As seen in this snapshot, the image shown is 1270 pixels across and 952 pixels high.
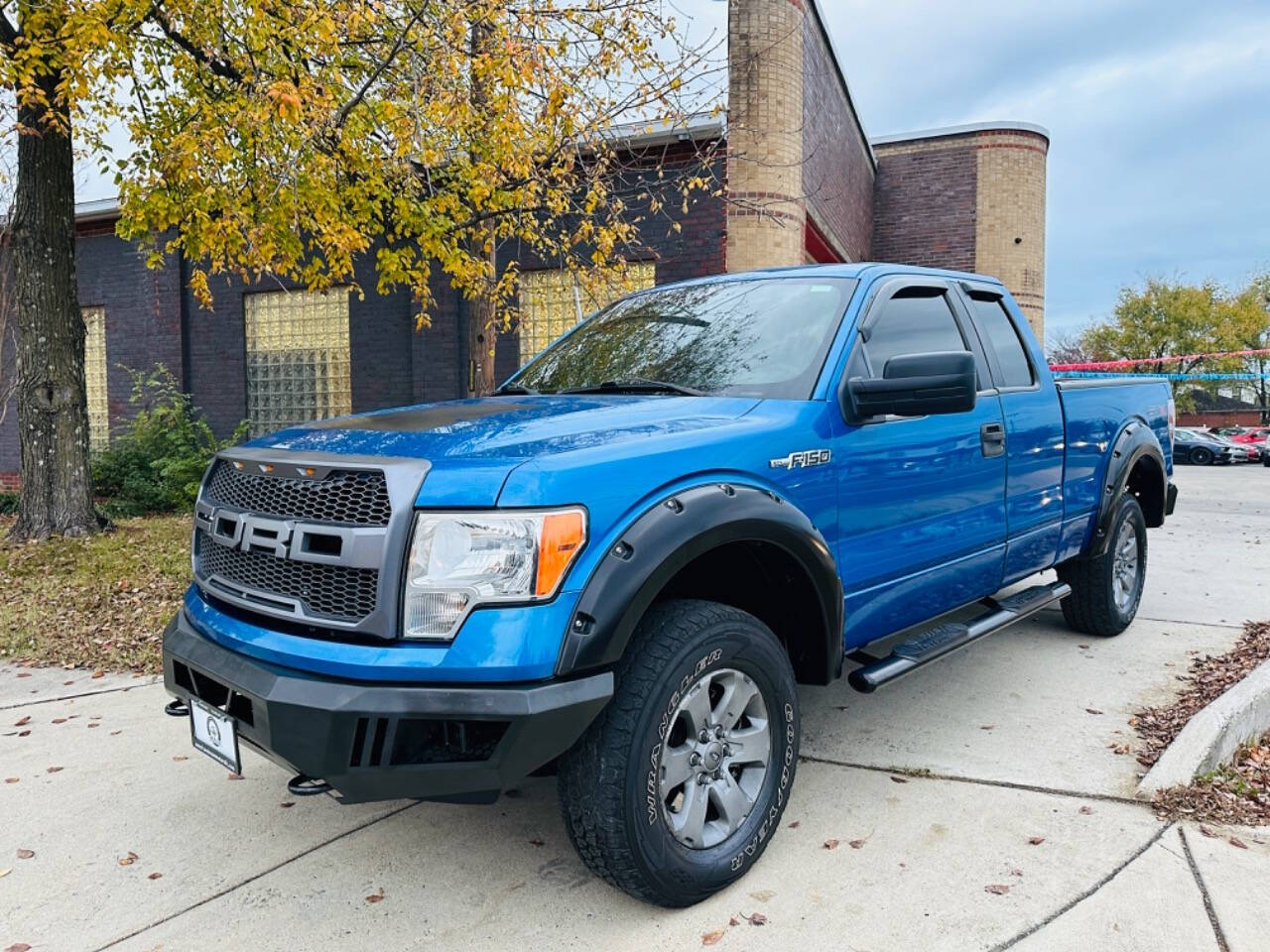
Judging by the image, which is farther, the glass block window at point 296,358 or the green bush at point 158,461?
the glass block window at point 296,358

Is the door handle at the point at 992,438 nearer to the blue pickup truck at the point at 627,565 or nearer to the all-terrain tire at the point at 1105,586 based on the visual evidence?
the blue pickup truck at the point at 627,565

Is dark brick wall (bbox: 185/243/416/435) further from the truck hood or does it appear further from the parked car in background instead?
the parked car in background

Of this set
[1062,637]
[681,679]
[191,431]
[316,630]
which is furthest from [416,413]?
[191,431]

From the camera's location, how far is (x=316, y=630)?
245 cm

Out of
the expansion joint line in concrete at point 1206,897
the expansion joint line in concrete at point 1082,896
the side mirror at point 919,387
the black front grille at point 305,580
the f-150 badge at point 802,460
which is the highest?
the side mirror at point 919,387

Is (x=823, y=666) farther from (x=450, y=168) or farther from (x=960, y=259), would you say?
(x=960, y=259)

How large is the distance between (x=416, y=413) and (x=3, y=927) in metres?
2.01

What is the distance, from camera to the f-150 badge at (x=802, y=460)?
9.63ft

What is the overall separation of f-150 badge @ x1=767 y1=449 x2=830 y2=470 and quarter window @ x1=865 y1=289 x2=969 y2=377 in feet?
1.85

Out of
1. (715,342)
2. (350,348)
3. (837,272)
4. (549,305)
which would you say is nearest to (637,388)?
(715,342)

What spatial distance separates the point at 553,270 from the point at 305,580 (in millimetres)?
10261

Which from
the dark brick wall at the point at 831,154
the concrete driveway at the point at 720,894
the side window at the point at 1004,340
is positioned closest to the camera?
the concrete driveway at the point at 720,894

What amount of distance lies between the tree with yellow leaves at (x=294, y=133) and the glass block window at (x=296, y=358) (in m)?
4.88

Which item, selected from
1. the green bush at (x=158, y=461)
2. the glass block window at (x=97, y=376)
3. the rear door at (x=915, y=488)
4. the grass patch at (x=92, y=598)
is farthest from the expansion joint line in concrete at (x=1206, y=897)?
the glass block window at (x=97, y=376)
